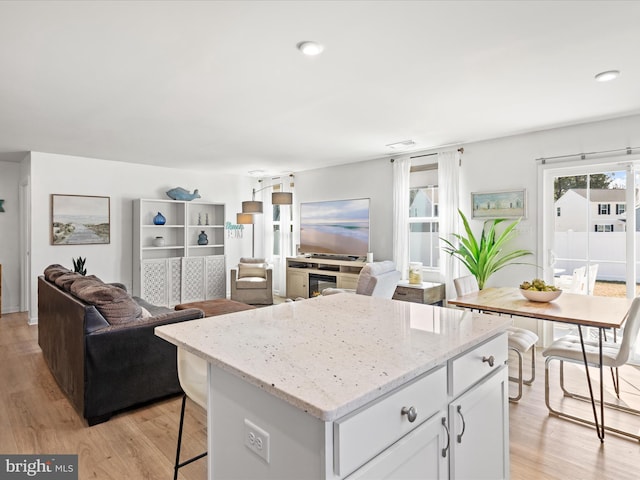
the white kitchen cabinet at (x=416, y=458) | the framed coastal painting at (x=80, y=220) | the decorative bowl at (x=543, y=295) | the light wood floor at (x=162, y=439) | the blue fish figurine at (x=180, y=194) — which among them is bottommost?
the light wood floor at (x=162, y=439)

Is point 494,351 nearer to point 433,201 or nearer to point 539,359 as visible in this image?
point 539,359

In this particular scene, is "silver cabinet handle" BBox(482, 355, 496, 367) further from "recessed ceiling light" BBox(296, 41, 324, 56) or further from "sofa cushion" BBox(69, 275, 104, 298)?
"sofa cushion" BBox(69, 275, 104, 298)

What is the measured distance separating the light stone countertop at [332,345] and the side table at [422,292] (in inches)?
105

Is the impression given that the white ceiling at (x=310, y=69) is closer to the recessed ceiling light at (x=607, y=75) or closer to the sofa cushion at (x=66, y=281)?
the recessed ceiling light at (x=607, y=75)

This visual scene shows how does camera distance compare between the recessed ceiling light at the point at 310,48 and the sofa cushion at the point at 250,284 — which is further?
the sofa cushion at the point at 250,284

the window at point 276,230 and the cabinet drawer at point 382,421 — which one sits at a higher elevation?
the window at point 276,230

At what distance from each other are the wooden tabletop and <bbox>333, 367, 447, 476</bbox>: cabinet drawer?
156 centimetres

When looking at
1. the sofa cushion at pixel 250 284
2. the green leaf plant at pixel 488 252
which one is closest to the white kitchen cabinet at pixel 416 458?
the green leaf plant at pixel 488 252

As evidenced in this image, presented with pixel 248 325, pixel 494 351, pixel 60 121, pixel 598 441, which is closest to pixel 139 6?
pixel 248 325

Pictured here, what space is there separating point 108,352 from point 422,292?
333 centimetres

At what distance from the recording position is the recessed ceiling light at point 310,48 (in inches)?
85.4

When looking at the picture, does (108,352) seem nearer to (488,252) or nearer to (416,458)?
(416,458)

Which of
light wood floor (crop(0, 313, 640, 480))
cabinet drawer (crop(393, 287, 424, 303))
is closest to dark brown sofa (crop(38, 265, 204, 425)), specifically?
light wood floor (crop(0, 313, 640, 480))

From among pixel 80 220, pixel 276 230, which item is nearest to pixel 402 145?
pixel 276 230
